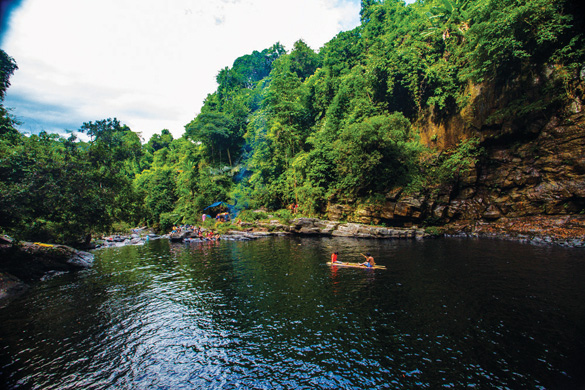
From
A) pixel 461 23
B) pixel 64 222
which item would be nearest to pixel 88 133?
pixel 64 222

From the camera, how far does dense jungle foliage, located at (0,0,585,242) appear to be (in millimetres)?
16719

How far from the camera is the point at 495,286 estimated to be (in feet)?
35.2

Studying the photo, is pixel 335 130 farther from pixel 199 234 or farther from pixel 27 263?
pixel 27 263

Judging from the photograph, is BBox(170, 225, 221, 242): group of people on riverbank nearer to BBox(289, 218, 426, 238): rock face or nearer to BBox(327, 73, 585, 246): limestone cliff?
BBox(289, 218, 426, 238): rock face

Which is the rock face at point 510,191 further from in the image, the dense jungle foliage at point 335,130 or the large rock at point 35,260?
the large rock at point 35,260

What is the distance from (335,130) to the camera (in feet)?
116

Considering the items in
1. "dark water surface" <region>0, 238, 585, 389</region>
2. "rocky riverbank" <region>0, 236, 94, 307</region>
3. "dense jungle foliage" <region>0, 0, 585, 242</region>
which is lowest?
"dark water surface" <region>0, 238, 585, 389</region>

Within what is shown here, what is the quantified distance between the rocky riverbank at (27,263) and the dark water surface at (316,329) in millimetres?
1122

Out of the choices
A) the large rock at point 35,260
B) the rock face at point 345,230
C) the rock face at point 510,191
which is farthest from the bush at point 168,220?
the rock face at point 510,191

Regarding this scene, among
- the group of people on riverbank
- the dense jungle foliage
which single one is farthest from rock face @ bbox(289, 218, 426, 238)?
the group of people on riverbank

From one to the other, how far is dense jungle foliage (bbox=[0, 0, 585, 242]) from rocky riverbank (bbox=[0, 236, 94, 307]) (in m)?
1.33

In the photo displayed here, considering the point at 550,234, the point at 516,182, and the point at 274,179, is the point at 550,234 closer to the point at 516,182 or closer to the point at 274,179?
the point at 516,182

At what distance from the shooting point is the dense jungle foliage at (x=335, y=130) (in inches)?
658

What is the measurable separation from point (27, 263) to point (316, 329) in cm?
1963
